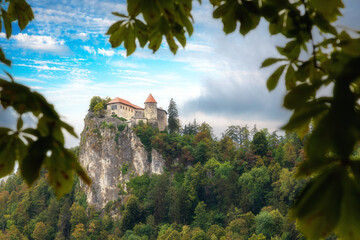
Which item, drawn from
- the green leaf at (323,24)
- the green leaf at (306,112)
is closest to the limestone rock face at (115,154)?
the green leaf at (323,24)

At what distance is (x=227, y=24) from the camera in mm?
1045

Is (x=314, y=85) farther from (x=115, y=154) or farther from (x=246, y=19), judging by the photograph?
(x=115, y=154)

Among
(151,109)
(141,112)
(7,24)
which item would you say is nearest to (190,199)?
(151,109)

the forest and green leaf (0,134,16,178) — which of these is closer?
green leaf (0,134,16,178)

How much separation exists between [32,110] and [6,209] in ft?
137

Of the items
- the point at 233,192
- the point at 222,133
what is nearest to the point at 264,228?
the point at 233,192

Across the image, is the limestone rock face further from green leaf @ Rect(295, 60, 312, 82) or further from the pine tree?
green leaf @ Rect(295, 60, 312, 82)

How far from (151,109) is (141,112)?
4.94ft

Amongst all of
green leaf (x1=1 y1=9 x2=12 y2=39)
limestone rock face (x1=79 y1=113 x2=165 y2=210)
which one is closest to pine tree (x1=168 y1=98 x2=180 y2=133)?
limestone rock face (x1=79 y1=113 x2=165 y2=210)

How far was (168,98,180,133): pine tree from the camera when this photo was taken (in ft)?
110

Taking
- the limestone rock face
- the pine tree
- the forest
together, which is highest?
the pine tree

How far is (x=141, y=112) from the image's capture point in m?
33.7

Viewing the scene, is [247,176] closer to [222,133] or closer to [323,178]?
[222,133]

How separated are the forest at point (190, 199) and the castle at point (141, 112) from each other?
1054mm
